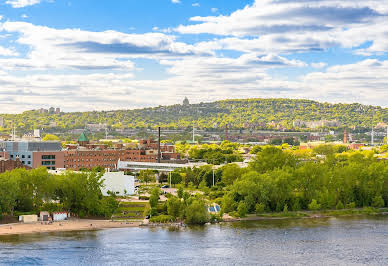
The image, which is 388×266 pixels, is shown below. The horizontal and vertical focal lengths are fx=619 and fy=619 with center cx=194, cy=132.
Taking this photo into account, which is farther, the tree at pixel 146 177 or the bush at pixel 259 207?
the tree at pixel 146 177

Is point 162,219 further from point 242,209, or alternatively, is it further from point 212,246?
point 212,246

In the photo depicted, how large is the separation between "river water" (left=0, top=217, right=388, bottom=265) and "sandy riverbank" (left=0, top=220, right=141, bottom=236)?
176 cm

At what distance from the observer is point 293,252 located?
154ft

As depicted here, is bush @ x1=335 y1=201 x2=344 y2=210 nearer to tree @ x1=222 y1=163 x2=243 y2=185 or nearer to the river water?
the river water

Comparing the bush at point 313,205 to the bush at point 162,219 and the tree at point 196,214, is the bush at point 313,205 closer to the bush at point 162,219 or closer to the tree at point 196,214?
the tree at point 196,214

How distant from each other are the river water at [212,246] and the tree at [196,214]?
4.75ft

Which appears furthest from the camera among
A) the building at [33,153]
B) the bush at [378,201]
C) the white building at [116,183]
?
the building at [33,153]

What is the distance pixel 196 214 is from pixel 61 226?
12.5m

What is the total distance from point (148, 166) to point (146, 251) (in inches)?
2729

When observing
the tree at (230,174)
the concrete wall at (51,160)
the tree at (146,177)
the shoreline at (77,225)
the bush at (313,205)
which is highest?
the concrete wall at (51,160)

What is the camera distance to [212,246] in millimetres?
47906

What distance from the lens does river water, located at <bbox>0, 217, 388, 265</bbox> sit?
43.8 m

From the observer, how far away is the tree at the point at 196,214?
58625mm

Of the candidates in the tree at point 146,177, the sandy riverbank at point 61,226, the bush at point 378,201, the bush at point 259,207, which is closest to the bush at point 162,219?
the sandy riverbank at point 61,226
